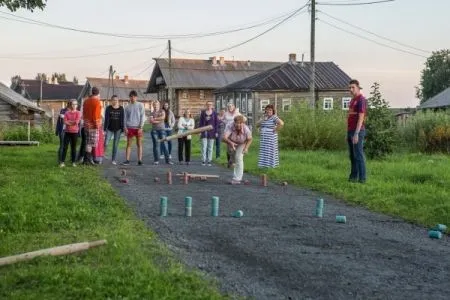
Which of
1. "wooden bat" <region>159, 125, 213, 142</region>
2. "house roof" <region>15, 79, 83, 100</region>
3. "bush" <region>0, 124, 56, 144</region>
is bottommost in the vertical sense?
"bush" <region>0, 124, 56, 144</region>

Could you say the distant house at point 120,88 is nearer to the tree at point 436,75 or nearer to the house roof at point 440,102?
the tree at point 436,75

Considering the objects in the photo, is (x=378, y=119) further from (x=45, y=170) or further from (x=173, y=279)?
(x=173, y=279)

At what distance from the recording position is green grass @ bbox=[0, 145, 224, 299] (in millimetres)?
5184

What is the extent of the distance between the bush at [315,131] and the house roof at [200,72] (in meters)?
44.5

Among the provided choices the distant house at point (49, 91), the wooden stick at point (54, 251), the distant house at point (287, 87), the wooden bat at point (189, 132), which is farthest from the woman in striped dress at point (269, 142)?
the distant house at point (49, 91)

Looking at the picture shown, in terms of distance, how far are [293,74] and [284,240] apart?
2042 inches

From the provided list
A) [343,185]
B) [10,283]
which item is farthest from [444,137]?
[10,283]

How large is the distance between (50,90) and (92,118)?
105 metres

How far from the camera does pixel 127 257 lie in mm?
6199

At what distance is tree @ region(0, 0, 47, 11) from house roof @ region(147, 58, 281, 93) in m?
51.9

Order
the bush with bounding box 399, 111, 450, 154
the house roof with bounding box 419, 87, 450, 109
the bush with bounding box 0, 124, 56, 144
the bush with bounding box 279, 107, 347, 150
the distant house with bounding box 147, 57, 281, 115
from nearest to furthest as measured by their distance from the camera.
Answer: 1. the bush with bounding box 399, 111, 450, 154
2. the bush with bounding box 279, 107, 347, 150
3. the bush with bounding box 0, 124, 56, 144
4. the house roof with bounding box 419, 87, 450, 109
5. the distant house with bounding box 147, 57, 281, 115

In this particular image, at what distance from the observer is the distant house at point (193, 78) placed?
7144cm

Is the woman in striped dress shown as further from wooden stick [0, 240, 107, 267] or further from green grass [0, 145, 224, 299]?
wooden stick [0, 240, 107, 267]

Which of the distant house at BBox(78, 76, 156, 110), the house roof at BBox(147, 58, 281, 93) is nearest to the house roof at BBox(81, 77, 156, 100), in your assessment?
the distant house at BBox(78, 76, 156, 110)
